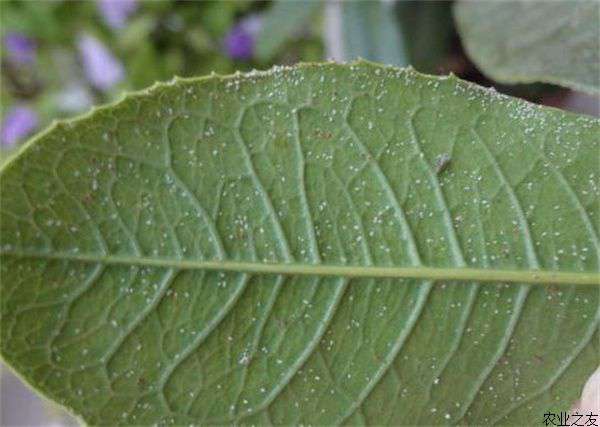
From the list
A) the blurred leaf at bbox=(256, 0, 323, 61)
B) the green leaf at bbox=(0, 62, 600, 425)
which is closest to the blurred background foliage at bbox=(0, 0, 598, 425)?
the blurred leaf at bbox=(256, 0, 323, 61)

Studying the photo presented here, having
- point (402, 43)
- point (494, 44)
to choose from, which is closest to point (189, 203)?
point (494, 44)

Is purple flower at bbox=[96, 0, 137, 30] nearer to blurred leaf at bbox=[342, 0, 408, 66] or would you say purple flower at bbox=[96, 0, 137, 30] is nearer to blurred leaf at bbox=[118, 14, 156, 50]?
blurred leaf at bbox=[118, 14, 156, 50]

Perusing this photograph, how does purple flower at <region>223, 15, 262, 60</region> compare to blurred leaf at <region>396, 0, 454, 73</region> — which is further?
purple flower at <region>223, 15, 262, 60</region>

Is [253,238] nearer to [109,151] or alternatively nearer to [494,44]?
[109,151]

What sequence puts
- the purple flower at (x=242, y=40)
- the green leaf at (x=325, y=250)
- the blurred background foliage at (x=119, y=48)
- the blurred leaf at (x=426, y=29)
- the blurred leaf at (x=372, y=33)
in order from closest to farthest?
the green leaf at (x=325, y=250), the blurred leaf at (x=372, y=33), the blurred leaf at (x=426, y=29), the blurred background foliage at (x=119, y=48), the purple flower at (x=242, y=40)

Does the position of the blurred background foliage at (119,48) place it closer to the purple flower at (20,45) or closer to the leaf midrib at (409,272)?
the purple flower at (20,45)

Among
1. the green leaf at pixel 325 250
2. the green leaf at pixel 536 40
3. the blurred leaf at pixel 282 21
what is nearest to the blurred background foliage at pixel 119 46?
the blurred leaf at pixel 282 21
